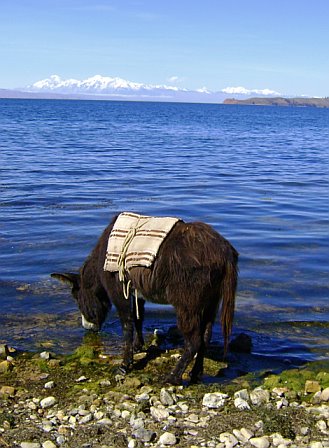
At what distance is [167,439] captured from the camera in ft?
17.1

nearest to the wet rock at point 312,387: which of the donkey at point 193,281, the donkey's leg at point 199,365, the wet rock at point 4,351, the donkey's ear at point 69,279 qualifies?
the donkey at point 193,281

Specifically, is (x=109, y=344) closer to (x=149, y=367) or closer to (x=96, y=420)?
(x=149, y=367)

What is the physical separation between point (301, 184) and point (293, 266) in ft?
40.7

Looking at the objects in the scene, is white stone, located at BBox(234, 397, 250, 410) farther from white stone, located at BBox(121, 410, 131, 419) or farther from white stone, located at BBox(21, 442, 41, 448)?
white stone, located at BBox(21, 442, 41, 448)

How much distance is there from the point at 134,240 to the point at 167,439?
88.9 inches

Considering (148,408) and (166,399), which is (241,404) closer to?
(166,399)

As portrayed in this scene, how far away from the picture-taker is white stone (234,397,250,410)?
588cm

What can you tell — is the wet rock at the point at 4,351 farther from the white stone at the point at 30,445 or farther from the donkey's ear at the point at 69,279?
the white stone at the point at 30,445

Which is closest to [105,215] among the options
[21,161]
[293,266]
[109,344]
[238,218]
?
[238,218]

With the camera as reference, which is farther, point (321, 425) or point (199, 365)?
point (199, 365)

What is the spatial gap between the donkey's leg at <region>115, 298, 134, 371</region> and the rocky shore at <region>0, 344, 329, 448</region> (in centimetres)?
16

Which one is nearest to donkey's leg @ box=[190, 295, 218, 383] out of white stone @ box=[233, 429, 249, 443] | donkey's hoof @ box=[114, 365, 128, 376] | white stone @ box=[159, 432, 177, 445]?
donkey's hoof @ box=[114, 365, 128, 376]

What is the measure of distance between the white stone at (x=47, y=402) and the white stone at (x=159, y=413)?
946 mm

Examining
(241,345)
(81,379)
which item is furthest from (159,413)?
(241,345)
